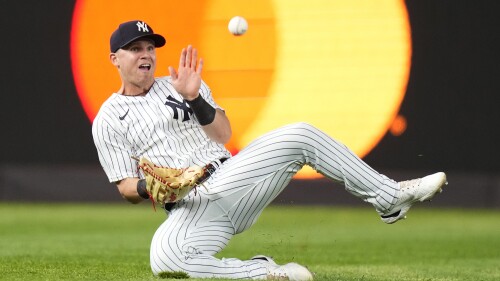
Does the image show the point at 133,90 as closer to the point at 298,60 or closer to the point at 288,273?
the point at 288,273

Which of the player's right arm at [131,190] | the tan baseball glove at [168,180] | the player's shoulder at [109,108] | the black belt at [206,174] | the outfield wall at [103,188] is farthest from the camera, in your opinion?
the outfield wall at [103,188]

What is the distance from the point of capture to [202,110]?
579cm

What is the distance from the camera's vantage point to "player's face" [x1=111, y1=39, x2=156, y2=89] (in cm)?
598

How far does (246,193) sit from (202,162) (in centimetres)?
35

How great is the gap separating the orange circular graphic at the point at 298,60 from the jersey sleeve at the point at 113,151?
6.47 meters

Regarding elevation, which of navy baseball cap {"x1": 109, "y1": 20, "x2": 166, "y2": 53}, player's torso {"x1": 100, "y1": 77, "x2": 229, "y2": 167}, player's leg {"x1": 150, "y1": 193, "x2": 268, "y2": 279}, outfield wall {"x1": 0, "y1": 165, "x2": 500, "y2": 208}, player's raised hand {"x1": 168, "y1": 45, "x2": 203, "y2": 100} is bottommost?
outfield wall {"x1": 0, "y1": 165, "x2": 500, "y2": 208}

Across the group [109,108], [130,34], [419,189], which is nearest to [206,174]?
[109,108]

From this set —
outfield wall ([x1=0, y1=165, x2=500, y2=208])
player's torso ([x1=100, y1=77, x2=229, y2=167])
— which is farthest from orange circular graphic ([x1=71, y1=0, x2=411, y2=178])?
player's torso ([x1=100, y1=77, x2=229, y2=167])

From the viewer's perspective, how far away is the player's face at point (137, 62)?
5977 millimetres

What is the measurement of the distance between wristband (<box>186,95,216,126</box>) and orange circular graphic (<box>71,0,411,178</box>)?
6498 millimetres

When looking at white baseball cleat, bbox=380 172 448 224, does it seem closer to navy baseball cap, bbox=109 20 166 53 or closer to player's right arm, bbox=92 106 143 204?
player's right arm, bbox=92 106 143 204

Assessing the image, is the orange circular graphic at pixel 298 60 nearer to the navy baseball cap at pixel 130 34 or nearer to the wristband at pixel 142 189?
the navy baseball cap at pixel 130 34

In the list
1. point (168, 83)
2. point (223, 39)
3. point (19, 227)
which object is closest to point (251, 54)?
point (223, 39)

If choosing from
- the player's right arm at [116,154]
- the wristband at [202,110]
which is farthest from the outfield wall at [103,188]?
the player's right arm at [116,154]
